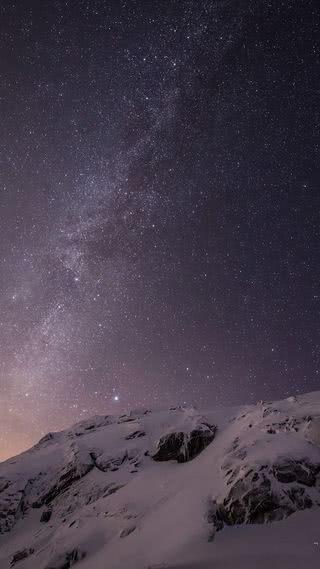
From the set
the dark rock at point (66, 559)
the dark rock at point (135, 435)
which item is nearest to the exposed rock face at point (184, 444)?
the dark rock at point (135, 435)

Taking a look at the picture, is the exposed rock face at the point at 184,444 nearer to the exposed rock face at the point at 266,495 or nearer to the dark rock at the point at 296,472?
the exposed rock face at the point at 266,495

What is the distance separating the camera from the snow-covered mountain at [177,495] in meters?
15.7

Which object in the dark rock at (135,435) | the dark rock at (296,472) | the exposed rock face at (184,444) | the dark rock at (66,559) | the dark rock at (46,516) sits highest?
the dark rock at (135,435)

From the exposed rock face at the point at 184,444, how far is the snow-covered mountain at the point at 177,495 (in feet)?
0.25

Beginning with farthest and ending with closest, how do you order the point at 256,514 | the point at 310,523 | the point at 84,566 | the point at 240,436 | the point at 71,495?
1. the point at 71,495
2. the point at 240,436
3. the point at 84,566
4. the point at 256,514
5. the point at 310,523

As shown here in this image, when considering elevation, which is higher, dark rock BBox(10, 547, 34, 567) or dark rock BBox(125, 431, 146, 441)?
dark rock BBox(125, 431, 146, 441)

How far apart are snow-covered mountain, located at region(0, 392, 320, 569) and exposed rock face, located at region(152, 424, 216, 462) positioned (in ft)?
0.25

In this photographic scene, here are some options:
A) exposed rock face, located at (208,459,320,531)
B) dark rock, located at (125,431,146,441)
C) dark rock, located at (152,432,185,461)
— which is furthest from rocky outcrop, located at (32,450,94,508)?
exposed rock face, located at (208,459,320,531)

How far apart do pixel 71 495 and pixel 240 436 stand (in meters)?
13.5

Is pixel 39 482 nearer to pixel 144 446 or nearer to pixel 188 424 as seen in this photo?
pixel 144 446

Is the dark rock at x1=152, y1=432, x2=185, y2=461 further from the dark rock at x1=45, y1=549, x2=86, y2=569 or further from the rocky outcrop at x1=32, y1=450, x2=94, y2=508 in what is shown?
the dark rock at x1=45, y1=549, x2=86, y2=569

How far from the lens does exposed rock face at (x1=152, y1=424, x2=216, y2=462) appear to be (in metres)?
27.0

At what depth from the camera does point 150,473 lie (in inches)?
1042

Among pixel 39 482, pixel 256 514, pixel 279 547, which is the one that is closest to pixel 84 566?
pixel 256 514
